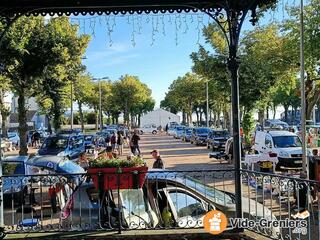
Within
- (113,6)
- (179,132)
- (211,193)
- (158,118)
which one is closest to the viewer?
(113,6)

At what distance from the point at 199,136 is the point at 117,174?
123 feet

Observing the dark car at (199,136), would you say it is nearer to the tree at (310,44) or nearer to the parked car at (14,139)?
the tree at (310,44)

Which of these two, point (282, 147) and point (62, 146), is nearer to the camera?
point (282, 147)

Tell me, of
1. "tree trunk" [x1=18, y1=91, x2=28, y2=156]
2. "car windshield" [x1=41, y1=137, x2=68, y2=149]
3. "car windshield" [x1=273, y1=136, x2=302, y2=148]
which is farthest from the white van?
"tree trunk" [x1=18, y1=91, x2=28, y2=156]

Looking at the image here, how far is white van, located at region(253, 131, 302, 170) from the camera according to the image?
21.1 meters

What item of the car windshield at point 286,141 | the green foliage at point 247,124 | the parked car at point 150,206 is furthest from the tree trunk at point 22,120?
the parked car at point 150,206

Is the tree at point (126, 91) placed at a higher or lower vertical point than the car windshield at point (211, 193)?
higher

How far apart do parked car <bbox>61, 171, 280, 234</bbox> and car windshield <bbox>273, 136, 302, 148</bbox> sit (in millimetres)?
15279

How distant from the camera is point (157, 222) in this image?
7.68 metres

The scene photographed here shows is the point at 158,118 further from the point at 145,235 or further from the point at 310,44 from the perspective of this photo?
the point at 145,235

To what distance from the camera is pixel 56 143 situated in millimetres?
25500

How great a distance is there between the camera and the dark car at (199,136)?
143ft

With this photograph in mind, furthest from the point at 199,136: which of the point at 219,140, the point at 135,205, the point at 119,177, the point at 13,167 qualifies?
the point at 119,177

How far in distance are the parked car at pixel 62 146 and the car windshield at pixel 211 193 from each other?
16282mm
